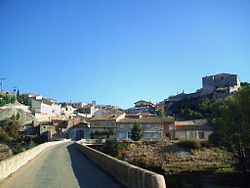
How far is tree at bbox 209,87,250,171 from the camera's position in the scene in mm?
40125

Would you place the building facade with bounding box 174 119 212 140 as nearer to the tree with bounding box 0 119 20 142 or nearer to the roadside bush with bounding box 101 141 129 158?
the roadside bush with bounding box 101 141 129 158

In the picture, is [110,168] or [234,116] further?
[234,116]

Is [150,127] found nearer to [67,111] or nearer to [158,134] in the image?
[158,134]

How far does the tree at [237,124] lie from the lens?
40.1 m

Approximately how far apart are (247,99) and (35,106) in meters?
132

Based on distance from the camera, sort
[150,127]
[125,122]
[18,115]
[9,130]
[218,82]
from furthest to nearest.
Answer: [218,82], [18,115], [9,130], [125,122], [150,127]

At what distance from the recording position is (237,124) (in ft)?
137

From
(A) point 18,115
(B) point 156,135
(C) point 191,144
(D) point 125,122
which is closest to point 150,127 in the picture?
(B) point 156,135

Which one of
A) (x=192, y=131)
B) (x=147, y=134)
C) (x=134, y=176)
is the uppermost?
(x=192, y=131)

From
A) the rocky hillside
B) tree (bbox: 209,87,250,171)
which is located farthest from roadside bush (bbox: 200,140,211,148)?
the rocky hillside

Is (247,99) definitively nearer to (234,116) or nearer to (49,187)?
(234,116)

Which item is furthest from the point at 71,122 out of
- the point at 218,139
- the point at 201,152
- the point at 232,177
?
the point at 232,177

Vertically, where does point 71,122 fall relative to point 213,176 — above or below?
above

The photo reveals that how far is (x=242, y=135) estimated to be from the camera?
4038cm
